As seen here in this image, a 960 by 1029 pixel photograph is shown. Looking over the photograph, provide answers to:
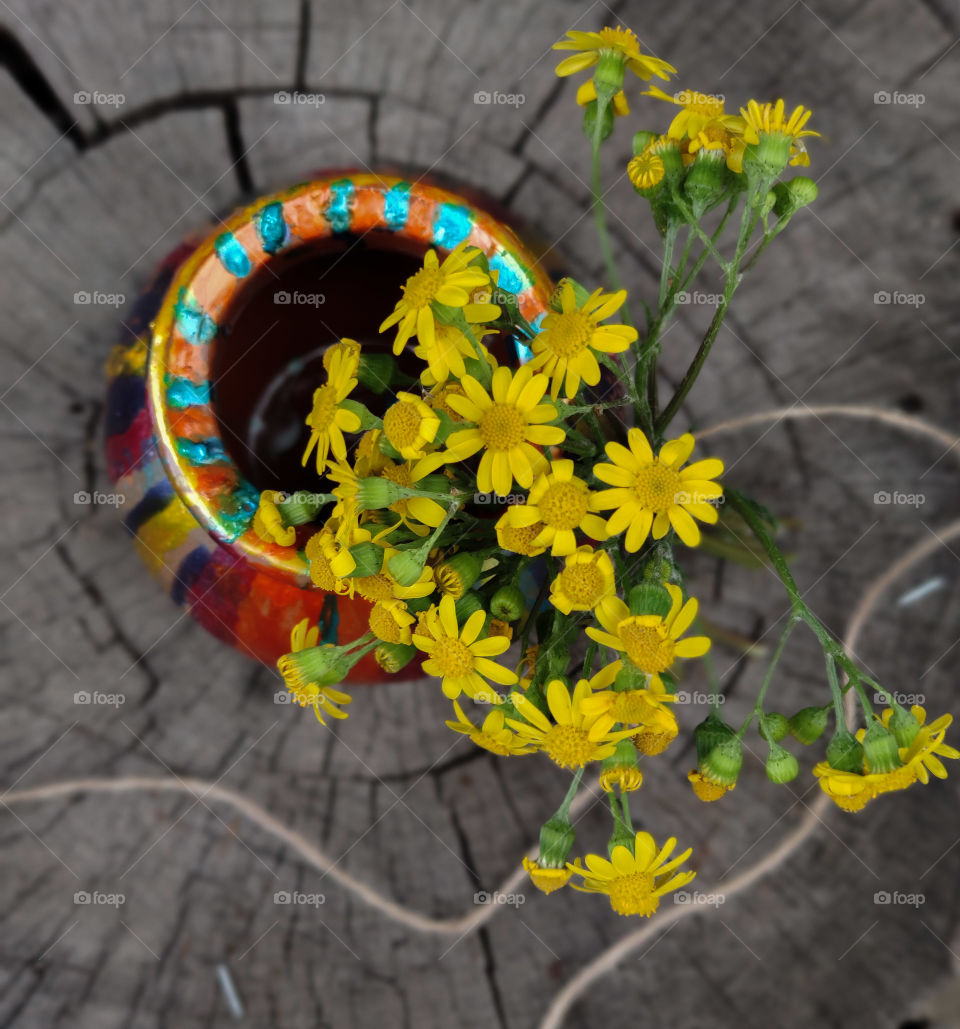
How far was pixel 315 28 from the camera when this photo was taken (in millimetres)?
696

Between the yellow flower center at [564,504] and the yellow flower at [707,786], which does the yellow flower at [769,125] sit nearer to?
the yellow flower center at [564,504]

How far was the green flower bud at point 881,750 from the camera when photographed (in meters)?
0.36

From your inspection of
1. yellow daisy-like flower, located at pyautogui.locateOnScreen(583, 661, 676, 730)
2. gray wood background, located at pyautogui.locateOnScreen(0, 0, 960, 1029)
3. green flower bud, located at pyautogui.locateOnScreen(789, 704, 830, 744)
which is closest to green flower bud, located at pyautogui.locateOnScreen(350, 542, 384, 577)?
yellow daisy-like flower, located at pyautogui.locateOnScreen(583, 661, 676, 730)

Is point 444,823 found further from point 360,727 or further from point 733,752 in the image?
point 733,752

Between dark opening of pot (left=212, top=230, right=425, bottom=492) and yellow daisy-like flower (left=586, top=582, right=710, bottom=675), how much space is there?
0.19m

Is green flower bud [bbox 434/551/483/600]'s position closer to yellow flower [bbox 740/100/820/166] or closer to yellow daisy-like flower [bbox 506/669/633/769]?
yellow daisy-like flower [bbox 506/669/633/769]

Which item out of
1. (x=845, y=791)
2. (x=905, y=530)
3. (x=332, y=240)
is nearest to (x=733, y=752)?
(x=845, y=791)

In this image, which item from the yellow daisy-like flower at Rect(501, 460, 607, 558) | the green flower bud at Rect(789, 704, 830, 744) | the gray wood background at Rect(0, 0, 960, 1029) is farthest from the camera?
the gray wood background at Rect(0, 0, 960, 1029)

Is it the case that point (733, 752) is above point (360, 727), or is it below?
above

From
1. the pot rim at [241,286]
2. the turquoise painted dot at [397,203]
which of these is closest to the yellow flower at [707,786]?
the pot rim at [241,286]

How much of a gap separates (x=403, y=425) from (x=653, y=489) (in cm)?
10

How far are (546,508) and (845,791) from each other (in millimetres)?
185

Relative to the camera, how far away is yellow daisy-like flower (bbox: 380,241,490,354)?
328 mm

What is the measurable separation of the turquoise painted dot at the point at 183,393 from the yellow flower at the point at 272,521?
81 millimetres
